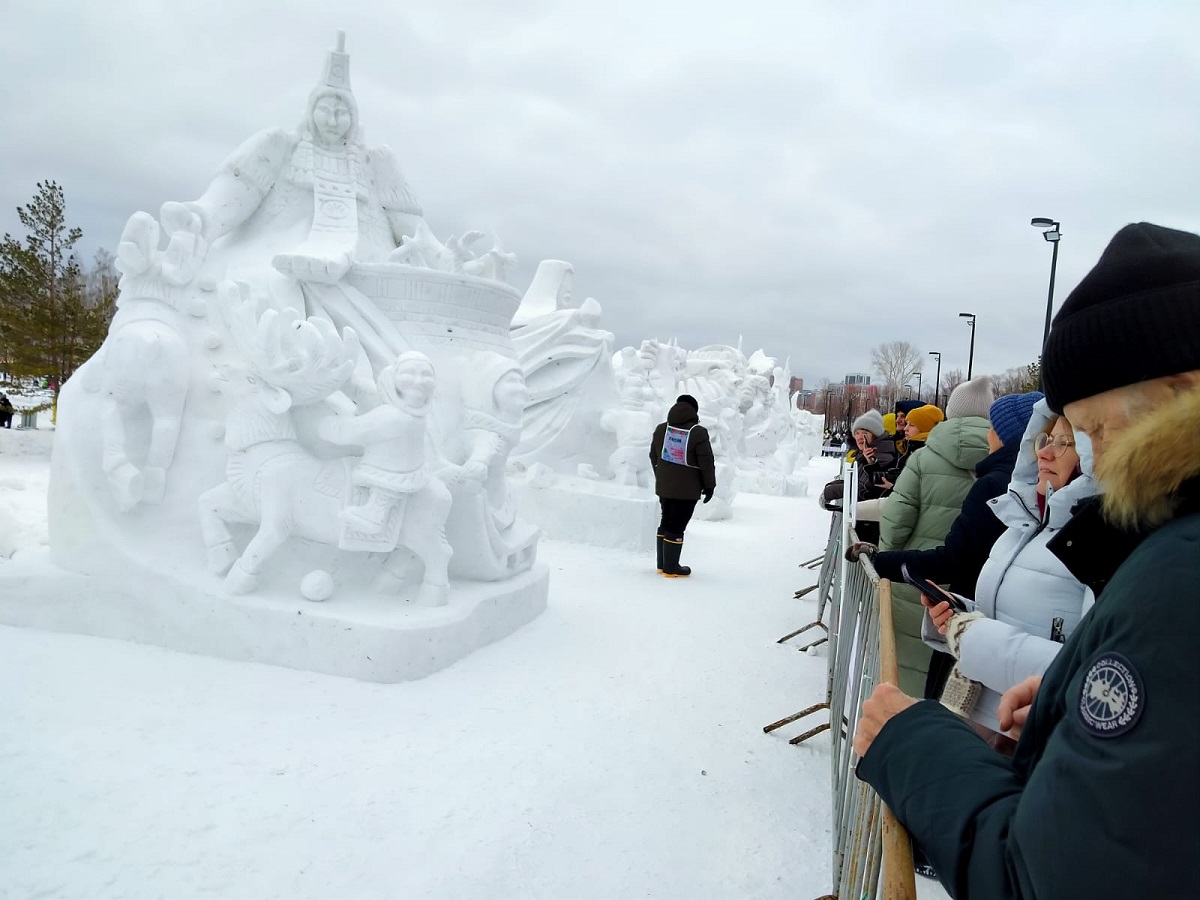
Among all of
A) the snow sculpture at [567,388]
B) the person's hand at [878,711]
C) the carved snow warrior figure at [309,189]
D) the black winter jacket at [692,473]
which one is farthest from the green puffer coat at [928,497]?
the snow sculpture at [567,388]

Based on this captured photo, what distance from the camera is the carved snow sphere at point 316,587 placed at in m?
3.84

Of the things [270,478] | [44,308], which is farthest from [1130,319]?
[44,308]

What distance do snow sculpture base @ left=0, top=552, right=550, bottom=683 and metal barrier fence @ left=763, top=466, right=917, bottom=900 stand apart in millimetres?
1832

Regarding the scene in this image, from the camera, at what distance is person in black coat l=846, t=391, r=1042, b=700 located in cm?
256

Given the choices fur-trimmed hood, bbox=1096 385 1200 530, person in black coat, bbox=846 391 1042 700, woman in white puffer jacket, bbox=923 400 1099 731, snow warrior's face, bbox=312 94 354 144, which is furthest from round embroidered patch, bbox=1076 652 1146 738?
snow warrior's face, bbox=312 94 354 144

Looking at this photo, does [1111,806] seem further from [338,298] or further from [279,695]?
[338,298]

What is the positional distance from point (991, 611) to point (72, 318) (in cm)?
1838

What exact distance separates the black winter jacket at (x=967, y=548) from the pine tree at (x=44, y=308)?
16836 millimetres

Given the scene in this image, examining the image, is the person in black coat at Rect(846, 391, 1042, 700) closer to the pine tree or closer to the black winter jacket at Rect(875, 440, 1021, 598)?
the black winter jacket at Rect(875, 440, 1021, 598)

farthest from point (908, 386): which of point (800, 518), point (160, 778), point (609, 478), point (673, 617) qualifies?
point (160, 778)

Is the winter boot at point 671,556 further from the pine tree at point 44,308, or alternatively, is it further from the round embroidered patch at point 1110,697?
the pine tree at point 44,308

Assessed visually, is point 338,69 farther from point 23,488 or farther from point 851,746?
point 23,488

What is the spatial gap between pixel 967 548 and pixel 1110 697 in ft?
6.56

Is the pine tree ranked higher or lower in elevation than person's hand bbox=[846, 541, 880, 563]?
higher
